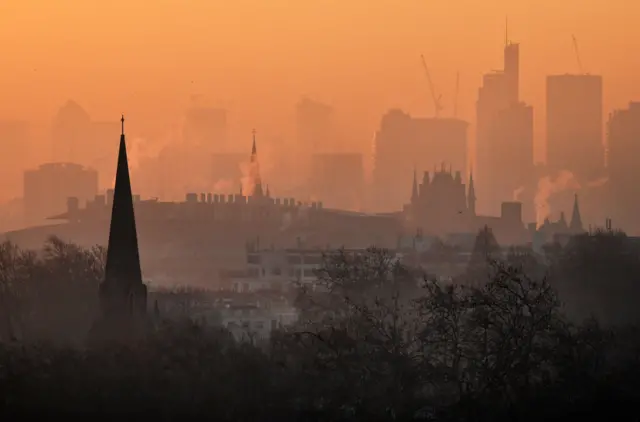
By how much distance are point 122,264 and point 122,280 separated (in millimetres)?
710

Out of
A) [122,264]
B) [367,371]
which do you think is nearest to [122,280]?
[122,264]

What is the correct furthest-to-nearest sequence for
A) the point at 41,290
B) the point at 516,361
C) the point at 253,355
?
the point at 41,290, the point at 253,355, the point at 516,361

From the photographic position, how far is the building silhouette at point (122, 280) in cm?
10662

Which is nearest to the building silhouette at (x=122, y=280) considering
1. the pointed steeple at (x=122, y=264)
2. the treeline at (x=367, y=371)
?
the pointed steeple at (x=122, y=264)

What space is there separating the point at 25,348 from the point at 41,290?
3067 centimetres

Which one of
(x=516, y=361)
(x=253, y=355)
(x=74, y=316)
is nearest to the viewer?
(x=516, y=361)

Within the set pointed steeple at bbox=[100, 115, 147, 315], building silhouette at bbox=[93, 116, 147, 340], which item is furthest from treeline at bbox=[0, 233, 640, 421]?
pointed steeple at bbox=[100, 115, 147, 315]

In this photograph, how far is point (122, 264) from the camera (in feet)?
355

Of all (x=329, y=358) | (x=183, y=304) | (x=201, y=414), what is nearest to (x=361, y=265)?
(x=183, y=304)

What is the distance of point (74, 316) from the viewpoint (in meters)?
121

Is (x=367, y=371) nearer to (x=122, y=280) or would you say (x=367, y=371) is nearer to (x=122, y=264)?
(x=122, y=280)

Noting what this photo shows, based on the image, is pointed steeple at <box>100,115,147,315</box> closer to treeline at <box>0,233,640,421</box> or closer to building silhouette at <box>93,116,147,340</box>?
building silhouette at <box>93,116,147,340</box>

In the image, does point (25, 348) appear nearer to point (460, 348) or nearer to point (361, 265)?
point (460, 348)

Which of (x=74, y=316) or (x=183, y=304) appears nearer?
(x=74, y=316)
